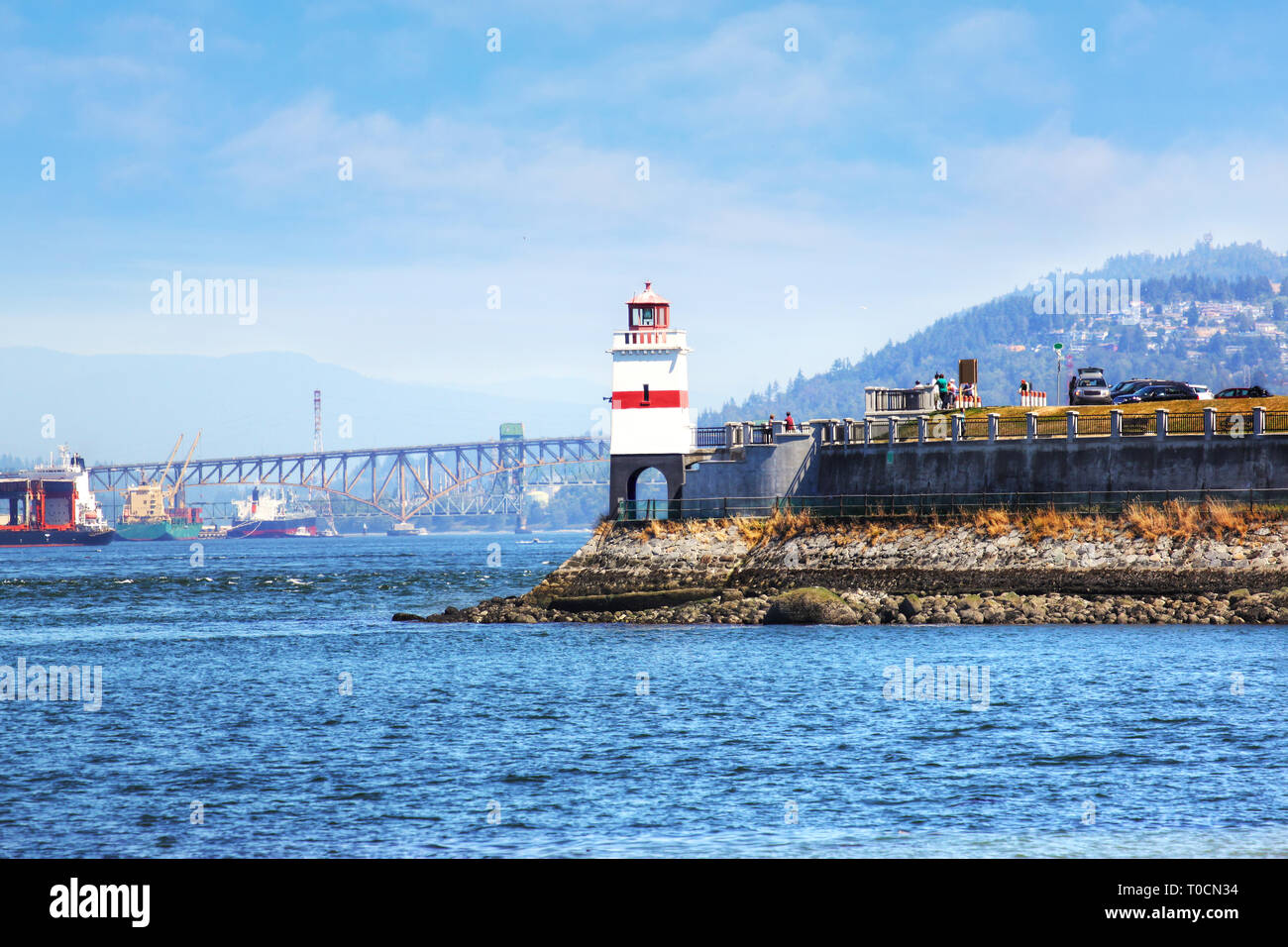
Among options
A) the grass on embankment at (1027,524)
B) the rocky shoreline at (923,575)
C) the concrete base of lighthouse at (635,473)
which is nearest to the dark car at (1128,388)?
the grass on embankment at (1027,524)

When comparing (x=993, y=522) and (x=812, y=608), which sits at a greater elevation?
(x=993, y=522)

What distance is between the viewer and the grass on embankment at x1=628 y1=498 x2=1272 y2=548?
4162 cm

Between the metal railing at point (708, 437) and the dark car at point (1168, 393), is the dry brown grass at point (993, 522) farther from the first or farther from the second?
the metal railing at point (708, 437)

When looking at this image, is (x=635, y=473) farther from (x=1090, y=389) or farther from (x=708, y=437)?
(x=1090, y=389)

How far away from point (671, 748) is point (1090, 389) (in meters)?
38.7

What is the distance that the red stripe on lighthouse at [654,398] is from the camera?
184 feet

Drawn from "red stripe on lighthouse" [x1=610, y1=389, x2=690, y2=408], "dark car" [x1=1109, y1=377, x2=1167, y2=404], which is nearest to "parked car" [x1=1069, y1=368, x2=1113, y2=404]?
"dark car" [x1=1109, y1=377, x2=1167, y2=404]

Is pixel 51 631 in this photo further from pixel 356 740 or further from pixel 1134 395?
pixel 1134 395

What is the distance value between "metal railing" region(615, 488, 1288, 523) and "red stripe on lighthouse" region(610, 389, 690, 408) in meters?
4.06

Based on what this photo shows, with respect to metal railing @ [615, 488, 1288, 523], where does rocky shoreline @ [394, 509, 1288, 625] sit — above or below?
below

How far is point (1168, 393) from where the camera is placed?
53281 millimetres

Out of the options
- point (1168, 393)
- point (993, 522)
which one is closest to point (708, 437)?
point (993, 522)

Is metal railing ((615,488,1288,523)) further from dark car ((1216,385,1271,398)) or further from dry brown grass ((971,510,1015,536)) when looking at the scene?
dark car ((1216,385,1271,398))
